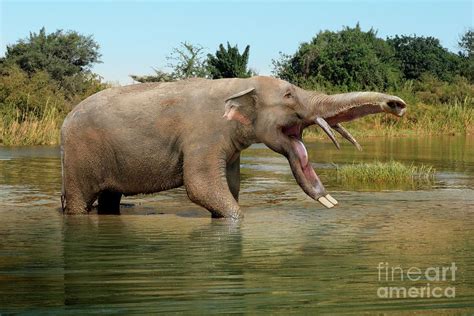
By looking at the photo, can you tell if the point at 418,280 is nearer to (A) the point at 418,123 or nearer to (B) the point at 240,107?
(B) the point at 240,107

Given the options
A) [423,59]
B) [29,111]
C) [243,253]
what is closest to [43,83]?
[29,111]

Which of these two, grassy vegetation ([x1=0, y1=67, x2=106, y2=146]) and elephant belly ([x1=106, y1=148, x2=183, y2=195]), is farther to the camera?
grassy vegetation ([x1=0, y1=67, x2=106, y2=146])

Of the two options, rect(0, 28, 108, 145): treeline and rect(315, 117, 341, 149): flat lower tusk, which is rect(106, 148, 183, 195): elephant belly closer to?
rect(315, 117, 341, 149): flat lower tusk

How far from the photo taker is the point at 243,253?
8922 millimetres

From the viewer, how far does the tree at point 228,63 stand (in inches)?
1895

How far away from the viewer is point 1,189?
51.9 feet

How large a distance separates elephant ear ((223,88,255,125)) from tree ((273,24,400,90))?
127 feet

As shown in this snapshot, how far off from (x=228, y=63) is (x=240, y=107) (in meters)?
37.0

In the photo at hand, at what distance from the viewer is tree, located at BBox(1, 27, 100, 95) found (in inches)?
1994

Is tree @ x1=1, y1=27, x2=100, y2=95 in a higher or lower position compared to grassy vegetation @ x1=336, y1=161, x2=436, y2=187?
higher

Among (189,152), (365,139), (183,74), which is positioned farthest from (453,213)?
(183,74)

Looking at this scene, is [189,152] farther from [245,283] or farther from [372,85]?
[372,85]

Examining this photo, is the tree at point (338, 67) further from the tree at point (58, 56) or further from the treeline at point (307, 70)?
the tree at point (58, 56)

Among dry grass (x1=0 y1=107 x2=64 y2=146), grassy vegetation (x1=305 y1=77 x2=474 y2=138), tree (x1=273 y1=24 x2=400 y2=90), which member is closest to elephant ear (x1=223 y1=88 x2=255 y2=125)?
dry grass (x1=0 y1=107 x2=64 y2=146)
